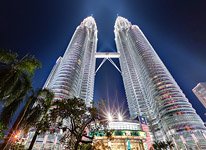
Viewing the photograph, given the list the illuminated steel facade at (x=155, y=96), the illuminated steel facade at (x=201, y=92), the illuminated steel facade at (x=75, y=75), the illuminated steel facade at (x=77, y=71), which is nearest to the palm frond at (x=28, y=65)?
the illuminated steel facade at (x=75, y=75)

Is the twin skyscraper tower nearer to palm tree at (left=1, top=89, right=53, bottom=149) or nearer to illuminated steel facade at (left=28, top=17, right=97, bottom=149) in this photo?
illuminated steel facade at (left=28, top=17, right=97, bottom=149)

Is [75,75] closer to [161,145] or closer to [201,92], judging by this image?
[161,145]

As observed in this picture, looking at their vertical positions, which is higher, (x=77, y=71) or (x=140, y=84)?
(x=140, y=84)

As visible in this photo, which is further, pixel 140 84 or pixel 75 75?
pixel 140 84

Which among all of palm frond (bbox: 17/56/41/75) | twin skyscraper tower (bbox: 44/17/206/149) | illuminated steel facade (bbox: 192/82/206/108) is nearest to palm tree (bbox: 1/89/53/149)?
palm frond (bbox: 17/56/41/75)

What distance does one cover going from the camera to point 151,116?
104 m

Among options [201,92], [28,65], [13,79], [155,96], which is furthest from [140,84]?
[13,79]

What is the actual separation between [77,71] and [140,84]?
53609 mm

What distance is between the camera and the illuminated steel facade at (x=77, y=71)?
302 ft

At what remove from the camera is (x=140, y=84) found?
12575 centimetres

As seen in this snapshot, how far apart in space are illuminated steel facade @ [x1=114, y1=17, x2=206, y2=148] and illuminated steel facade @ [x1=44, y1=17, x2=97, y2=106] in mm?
33203

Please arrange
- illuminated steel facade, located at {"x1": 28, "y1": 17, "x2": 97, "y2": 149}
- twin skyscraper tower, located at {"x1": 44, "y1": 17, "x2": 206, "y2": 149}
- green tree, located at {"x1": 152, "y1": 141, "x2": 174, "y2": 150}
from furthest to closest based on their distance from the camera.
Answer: twin skyscraper tower, located at {"x1": 44, "y1": 17, "x2": 206, "y2": 149} → illuminated steel facade, located at {"x1": 28, "y1": 17, "x2": 97, "y2": 149} → green tree, located at {"x1": 152, "y1": 141, "x2": 174, "y2": 150}

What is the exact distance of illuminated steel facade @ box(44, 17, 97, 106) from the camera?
Answer: 9203 cm

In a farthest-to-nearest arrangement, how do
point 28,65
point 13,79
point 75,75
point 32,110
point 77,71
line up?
point 77,71, point 75,75, point 32,110, point 28,65, point 13,79
